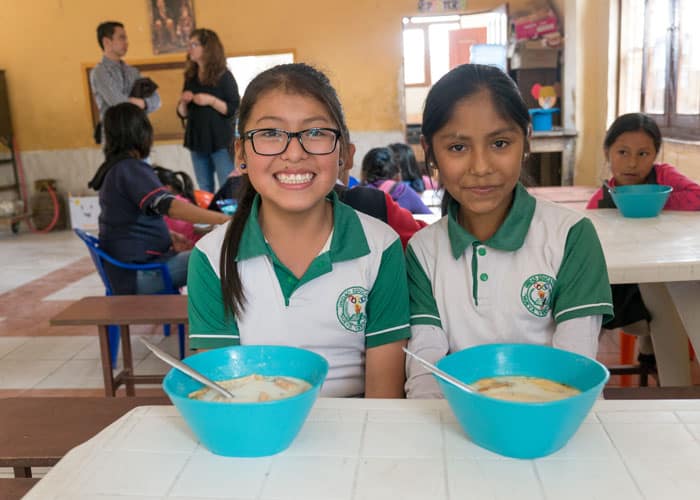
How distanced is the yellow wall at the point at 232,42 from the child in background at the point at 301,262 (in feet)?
16.5

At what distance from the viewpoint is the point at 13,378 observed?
291 centimetres

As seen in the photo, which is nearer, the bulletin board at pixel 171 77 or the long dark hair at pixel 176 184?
the long dark hair at pixel 176 184

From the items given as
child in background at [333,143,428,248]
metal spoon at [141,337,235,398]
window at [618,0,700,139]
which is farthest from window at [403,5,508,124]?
metal spoon at [141,337,235,398]

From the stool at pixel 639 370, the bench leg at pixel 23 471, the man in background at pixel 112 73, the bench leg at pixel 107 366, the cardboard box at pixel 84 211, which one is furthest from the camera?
the cardboard box at pixel 84 211

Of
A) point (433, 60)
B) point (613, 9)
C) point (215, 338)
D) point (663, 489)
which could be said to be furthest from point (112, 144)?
point (433, 60)

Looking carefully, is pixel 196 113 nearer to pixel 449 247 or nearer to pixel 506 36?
pixel 506 36

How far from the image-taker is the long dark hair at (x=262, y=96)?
1204 mm

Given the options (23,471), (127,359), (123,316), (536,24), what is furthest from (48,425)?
(536,24)

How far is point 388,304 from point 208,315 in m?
0.35

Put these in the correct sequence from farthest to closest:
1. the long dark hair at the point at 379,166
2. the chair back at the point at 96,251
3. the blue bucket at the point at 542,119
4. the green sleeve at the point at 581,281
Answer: the blue bucket at the point at 542,119 → the long dark hair at the point at 379,166 → the chair back at the point at 96,251 → the green sleeve at the point at 581,281

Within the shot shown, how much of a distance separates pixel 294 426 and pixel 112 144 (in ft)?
7.86

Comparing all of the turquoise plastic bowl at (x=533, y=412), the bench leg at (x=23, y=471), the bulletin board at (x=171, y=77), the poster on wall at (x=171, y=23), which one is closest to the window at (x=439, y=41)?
the bulletin board at (x=171, y=77)

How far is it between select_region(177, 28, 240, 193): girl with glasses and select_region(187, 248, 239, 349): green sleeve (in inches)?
121

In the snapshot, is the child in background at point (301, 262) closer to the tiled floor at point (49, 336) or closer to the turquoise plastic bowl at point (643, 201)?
the turquoise plastic bowl at point (643, 201)
